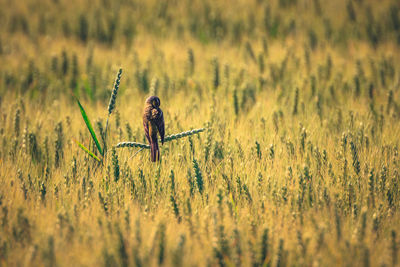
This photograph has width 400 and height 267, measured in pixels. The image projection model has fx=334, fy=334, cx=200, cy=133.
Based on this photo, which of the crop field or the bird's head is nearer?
the crop field

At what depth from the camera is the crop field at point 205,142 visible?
57.8 inches

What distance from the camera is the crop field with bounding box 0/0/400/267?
1469 mm

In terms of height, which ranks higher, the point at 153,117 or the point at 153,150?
the point at 153,117

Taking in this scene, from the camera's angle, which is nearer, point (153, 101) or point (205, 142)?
point (153, 101)

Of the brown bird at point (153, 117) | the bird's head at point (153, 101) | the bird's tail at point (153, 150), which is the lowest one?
the bird's tail at point (153, 150)

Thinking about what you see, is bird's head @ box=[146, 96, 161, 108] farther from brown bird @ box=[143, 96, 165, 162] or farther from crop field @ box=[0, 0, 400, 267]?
crop field @ box=[0, 0, 400, 267]

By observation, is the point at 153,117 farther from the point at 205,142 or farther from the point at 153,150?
the point at 205,142

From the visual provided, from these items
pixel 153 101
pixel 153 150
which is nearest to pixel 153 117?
pixel 153 101

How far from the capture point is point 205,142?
7.46 feet

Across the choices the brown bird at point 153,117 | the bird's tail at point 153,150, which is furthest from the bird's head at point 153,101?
the bird's tail at point 153,150

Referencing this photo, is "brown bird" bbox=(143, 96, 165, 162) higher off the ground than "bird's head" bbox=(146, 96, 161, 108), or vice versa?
"bird's head" bbox=(146, 96, 161, 108)

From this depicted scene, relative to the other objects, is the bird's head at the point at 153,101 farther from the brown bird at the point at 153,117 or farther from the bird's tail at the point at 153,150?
the bird's tail at the point at 153,150

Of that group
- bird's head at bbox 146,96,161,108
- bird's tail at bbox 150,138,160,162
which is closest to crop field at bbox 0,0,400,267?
bird's tail at bbox 150,138,160,162

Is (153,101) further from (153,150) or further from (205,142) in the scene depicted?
(205,142)
